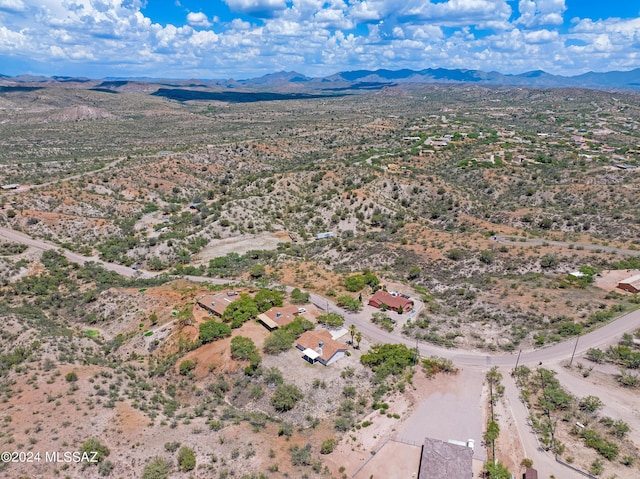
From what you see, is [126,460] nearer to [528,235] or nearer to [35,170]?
[528,235]

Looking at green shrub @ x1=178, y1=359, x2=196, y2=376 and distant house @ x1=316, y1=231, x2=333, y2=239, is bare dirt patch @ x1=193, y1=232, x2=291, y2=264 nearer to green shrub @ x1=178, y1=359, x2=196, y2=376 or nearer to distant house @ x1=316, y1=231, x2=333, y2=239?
distant house @ x1=316, y1=231, x2=333, y2=239

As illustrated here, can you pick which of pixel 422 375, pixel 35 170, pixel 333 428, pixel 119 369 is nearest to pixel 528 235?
pixel 422 375

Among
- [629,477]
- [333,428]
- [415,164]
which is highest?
[415,164]

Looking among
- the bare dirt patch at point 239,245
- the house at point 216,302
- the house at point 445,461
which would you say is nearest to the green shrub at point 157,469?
the house at point 445,461

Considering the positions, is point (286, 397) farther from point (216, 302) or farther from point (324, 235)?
point (324, 235)

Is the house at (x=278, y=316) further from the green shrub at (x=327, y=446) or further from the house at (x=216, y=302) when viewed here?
the green shrub at (x=327, y=446)

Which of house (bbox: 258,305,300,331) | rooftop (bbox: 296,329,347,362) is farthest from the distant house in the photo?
rooftop (bbox: 296,329,347,362)

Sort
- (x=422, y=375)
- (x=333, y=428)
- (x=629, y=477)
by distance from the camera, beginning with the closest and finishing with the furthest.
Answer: (x=629, y=477) → (x=333, y=428) → (x=422, y=375)
